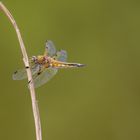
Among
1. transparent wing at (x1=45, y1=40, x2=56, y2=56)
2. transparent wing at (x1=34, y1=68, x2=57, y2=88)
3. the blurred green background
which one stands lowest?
transparent wing at (x1=34, y1=68, x2=57, y2=88)

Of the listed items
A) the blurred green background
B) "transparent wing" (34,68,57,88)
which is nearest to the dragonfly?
"transparent wing" (34,68,57,88)

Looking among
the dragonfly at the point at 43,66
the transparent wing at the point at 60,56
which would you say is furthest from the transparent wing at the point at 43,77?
the transparent wing at the point at 60,56

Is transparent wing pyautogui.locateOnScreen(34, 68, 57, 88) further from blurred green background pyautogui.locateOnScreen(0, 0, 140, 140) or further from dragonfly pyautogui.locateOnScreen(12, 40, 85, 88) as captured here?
blurred green background pyautogui.locateOnScreen(0, 0, 140, 140)

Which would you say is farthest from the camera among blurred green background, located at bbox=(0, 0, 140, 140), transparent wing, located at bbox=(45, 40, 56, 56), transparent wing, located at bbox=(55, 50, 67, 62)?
blurred green background, located at bbox=(0, 0, 140, 140)

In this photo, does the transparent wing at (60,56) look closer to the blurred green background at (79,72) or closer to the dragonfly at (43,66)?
the dragonfly at (43,66)

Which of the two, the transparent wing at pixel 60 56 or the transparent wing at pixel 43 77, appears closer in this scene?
the transparent wing at pixel 43 77

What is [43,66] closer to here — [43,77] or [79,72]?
[43,77]

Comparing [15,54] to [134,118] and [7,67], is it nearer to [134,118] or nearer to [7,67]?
[7,67]

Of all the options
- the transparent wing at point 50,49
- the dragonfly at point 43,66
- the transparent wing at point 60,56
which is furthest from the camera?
the transparent wing at point 60,56
